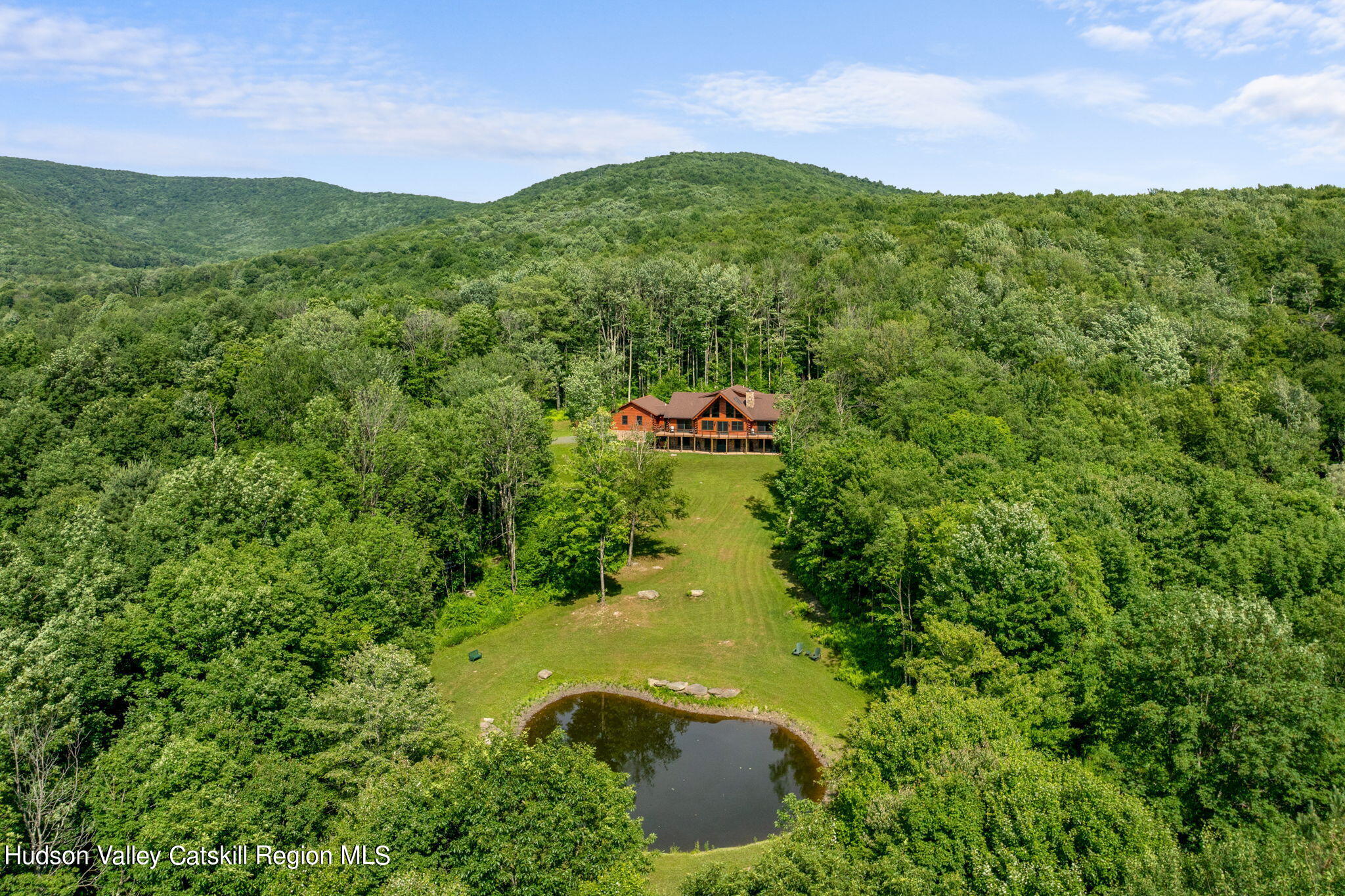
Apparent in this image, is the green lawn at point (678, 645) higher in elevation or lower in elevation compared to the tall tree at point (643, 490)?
lower

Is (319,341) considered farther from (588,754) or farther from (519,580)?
(588,754)

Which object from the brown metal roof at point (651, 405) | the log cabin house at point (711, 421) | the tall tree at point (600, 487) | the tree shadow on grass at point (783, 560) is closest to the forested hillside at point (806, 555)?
the tall tree at point (600, 487)

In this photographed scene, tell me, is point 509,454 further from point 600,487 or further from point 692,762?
point 692,762

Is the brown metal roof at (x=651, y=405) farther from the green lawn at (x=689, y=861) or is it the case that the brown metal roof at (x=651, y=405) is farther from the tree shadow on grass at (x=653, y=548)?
the green lawn at (x=689, y=861)

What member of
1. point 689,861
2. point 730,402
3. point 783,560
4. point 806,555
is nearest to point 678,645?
point 806,555

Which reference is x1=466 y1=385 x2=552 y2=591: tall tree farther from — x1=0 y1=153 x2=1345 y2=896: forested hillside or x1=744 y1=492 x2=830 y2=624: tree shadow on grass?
x1=744 y1=492 x2=830 y2=624: tree shadow on grass

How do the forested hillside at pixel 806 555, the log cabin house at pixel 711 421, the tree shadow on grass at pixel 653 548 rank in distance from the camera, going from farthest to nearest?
the log cabin house at pixel 711 421 < the tree shadow on grass at pixel 653 548 < the forested hillside at pixel 806 555
